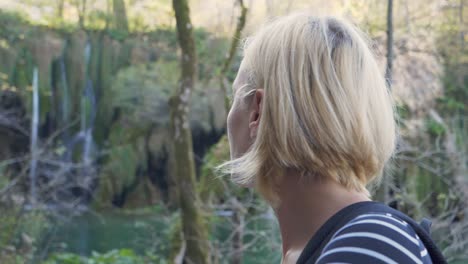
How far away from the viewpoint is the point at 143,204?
17422mm

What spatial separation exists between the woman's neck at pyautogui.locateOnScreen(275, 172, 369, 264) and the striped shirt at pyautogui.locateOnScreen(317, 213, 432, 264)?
0.44 feet

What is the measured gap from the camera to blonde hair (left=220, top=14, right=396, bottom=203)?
97 centimetres

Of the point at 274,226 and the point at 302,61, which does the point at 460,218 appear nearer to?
the point at 274,226

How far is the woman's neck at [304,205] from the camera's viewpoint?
0.99 metres

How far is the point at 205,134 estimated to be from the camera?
1644 cm

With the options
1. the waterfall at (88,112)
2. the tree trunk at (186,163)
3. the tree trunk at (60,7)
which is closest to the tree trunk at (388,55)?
the tree trunk at (186,163)

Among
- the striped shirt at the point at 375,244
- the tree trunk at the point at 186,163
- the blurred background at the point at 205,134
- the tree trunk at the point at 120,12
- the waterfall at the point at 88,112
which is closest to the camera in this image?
the striped shirt at the point at 375,244

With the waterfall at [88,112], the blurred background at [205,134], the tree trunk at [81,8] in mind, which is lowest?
the waterfall at [88,112]

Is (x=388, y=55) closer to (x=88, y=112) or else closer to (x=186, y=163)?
(x=186, y=163)

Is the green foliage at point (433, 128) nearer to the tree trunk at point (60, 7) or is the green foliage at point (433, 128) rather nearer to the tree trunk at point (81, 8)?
the tree trunk at point (81, 8)

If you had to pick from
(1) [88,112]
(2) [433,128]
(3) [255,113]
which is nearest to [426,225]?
(3) [255,113]

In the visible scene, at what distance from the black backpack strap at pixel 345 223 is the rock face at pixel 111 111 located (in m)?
14.2

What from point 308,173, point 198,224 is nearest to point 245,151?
point 308,173

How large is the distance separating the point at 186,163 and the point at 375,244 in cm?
538
